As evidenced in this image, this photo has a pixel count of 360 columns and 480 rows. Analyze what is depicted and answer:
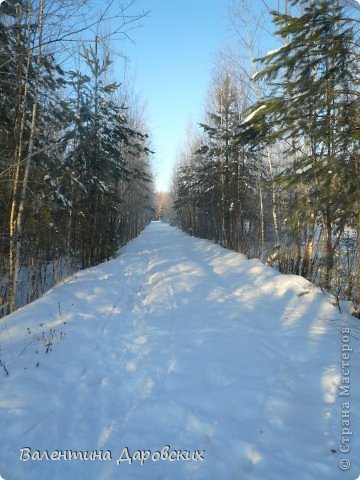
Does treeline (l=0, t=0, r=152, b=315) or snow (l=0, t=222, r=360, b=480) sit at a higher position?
treeline (l=0, t=0, r=152, b=315)

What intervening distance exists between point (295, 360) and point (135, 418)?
264 cm

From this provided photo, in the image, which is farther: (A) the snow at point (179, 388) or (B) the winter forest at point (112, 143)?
(B) the winter forest at point (112, 143)

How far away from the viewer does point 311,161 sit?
566 cm

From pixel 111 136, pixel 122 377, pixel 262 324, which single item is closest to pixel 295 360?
pixel 262 324

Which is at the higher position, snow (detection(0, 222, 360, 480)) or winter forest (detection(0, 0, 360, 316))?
winter forest (detection(0, 0, 360, 316))

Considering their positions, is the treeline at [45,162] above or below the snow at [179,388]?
above

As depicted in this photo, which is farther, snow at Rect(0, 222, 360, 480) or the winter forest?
the winter forest

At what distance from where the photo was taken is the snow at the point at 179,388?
244 cm

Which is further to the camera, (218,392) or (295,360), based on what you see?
(295,360)

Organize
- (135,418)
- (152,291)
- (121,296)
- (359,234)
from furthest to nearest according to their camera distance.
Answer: (152,291), (121,296), (359,234), (135,418)

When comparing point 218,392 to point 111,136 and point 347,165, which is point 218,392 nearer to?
point 347,165

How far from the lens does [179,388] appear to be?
3414 mm

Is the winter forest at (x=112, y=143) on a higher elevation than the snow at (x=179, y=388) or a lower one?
higher

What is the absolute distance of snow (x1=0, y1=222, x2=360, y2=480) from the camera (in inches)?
96.0
